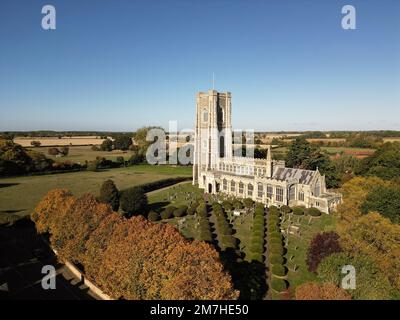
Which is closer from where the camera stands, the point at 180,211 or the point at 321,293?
the point at 321,293

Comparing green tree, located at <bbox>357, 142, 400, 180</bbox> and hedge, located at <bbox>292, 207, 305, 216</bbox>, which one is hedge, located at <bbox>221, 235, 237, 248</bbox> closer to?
hedge, located at <bbox>292, 207, 305, 216</bbox>

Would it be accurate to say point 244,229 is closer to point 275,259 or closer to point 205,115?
point 275,259

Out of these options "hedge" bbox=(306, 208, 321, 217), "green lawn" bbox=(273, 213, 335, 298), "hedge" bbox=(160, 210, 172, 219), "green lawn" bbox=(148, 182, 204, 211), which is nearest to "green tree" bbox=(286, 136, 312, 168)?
"green lawn" bbox=(148, 182, 204, 211)

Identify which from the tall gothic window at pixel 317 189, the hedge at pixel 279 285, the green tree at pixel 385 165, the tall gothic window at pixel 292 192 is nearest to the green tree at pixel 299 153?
the green tree at pixel 385 165

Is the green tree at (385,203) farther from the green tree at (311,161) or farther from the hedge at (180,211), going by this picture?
the green tree at (311,161)

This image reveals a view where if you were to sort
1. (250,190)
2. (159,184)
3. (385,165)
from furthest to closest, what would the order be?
(159,184)
(385,165)
(250,190)

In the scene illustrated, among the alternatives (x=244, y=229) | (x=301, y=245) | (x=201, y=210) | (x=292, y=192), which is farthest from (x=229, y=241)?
(x=292, y=192)
